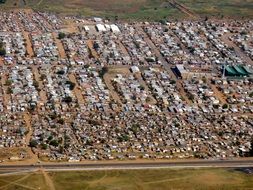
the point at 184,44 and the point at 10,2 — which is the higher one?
the point at 10,2

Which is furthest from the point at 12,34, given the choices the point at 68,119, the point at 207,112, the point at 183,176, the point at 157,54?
the point at 183,176

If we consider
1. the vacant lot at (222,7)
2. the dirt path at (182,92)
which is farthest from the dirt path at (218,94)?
the vacant lot at (222,7)

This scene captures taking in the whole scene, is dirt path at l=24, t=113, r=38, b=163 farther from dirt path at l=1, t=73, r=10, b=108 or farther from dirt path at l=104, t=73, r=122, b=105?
dirt path at l=104, t=73, r=122, b=105

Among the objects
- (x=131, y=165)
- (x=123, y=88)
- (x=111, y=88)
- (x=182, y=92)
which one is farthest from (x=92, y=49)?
(x=131, y=165)

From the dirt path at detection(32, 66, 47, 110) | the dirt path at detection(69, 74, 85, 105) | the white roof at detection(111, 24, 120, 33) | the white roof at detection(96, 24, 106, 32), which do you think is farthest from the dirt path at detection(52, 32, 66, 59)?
the white roof at detection(111, 24, 120, 33)

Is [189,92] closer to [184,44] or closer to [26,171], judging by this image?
[184,44]

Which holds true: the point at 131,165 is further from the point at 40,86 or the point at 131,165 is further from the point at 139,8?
the point at 139,8
